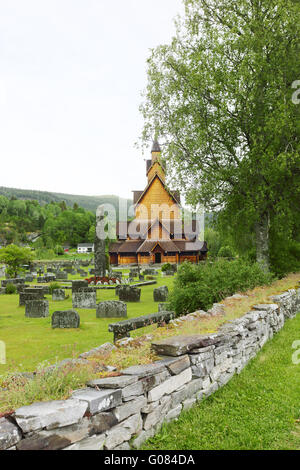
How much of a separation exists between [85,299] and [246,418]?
503 inches

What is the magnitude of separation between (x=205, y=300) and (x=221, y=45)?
11.2 m

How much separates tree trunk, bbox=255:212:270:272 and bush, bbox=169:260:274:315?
3671 mm

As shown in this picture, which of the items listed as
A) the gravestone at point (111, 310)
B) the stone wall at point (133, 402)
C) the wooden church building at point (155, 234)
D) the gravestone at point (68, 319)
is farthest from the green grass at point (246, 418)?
the wooden church building at point (155, 234)

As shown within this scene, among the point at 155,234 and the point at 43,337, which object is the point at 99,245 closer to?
the point at 43,337

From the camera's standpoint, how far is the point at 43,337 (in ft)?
36.7

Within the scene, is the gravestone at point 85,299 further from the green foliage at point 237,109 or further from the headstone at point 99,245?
the headstone at point 99,245

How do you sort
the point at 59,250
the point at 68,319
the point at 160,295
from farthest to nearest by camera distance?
the point at 59,250
the point at 160,295
the point at 68,319

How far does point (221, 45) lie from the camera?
15.7 m

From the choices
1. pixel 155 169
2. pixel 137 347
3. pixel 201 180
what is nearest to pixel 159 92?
pixel 201 180

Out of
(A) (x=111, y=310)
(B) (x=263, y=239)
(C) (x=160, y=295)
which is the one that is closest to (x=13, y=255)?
(C) (x=160, y=295)

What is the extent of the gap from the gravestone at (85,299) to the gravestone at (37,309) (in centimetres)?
205

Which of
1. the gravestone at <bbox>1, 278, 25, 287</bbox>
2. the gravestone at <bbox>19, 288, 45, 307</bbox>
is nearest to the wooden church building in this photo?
the gravestone at <bbox>1, 278, 25, 287</bbox>

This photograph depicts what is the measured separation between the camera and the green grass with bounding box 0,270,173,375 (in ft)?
27.9
